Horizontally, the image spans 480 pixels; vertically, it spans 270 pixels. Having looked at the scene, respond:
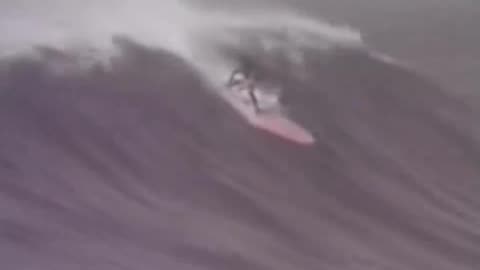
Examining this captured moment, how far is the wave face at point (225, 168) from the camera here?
899 millimetres

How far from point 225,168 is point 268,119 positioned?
85mm

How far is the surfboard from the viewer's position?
0.96 meters

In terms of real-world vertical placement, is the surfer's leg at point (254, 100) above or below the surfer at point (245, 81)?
below

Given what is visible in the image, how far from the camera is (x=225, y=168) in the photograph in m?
0.94

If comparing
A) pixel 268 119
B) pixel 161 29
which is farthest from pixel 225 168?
pixel 161 29

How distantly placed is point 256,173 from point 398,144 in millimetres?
197

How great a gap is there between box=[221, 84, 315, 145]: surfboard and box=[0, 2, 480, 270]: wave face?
0.01 m

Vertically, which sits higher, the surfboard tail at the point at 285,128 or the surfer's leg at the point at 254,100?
the surfer's leg at the point at 254,100

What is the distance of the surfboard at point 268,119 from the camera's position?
0.96m

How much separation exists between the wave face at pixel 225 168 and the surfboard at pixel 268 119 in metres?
0.01

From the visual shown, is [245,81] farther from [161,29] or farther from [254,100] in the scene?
[161,29]

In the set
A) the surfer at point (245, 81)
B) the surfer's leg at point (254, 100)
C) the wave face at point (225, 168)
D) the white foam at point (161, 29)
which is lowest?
the wave face at point (225, 168)

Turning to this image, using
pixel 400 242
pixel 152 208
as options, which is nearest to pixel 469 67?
pixel 400 242

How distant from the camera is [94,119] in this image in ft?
3.01
